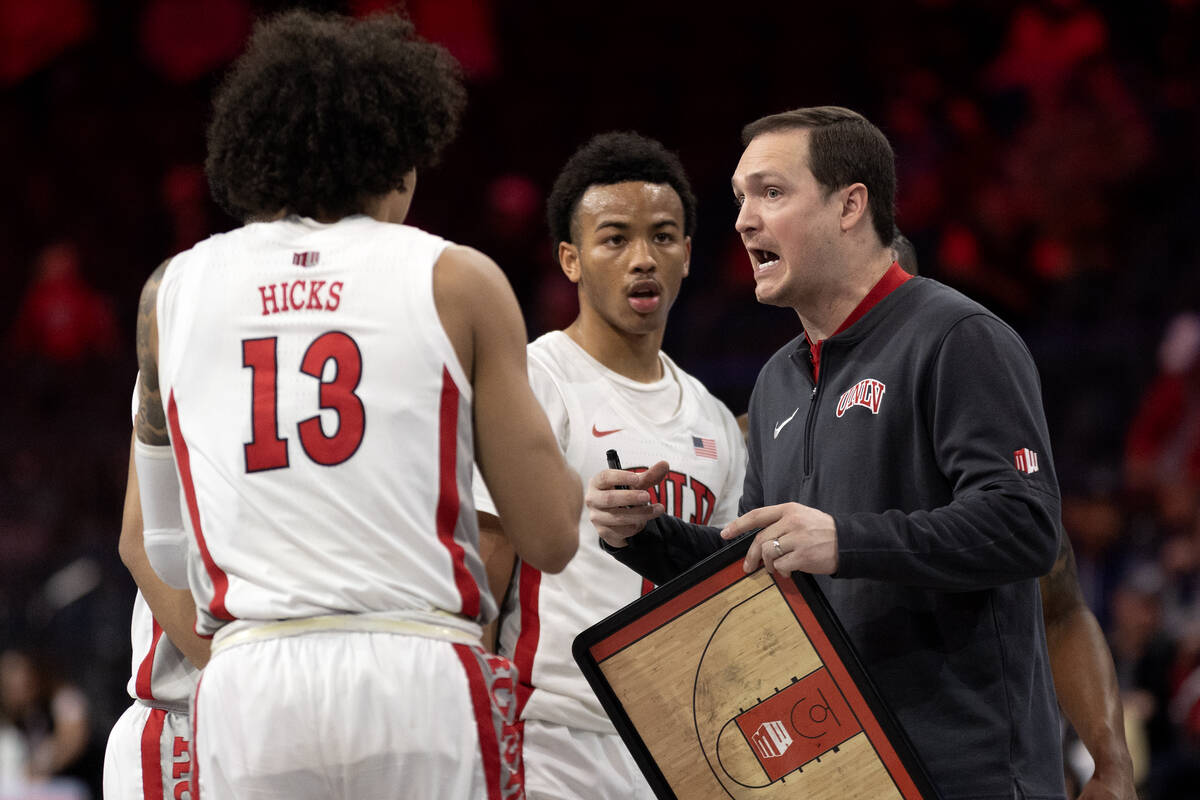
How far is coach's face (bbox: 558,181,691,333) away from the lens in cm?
422

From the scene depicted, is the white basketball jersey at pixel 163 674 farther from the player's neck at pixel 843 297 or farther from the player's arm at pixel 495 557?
the player's neck at pixel 843 297

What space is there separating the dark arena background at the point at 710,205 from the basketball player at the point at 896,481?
471 cm

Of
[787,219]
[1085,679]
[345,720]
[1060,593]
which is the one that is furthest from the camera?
[1060,593]

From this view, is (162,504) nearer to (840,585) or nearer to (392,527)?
(392,527)

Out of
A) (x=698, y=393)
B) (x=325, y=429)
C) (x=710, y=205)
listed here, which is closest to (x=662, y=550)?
(x=325, y=429)

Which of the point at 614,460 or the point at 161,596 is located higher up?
the point at 614,460

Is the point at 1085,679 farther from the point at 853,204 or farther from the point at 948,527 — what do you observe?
the point at 853,204

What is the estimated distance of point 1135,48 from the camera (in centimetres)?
1291

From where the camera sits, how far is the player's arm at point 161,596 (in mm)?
2844

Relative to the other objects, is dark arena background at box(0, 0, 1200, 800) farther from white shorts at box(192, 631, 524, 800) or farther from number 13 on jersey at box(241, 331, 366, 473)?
number 13 on jersey at box(241, 331, 366, 473)

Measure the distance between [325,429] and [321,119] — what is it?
56 centimetres

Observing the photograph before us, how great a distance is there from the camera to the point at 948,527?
8.02 ft

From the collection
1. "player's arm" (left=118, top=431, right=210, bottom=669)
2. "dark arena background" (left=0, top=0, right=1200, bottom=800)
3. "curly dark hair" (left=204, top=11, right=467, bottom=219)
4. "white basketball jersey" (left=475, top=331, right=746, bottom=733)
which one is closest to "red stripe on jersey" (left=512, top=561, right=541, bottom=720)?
"white basketball jersey" (left=475, top=331, right=746, bottom=733)

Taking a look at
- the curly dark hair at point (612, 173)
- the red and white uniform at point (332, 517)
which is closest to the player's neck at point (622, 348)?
the curly dark hair at point (612, 173)
